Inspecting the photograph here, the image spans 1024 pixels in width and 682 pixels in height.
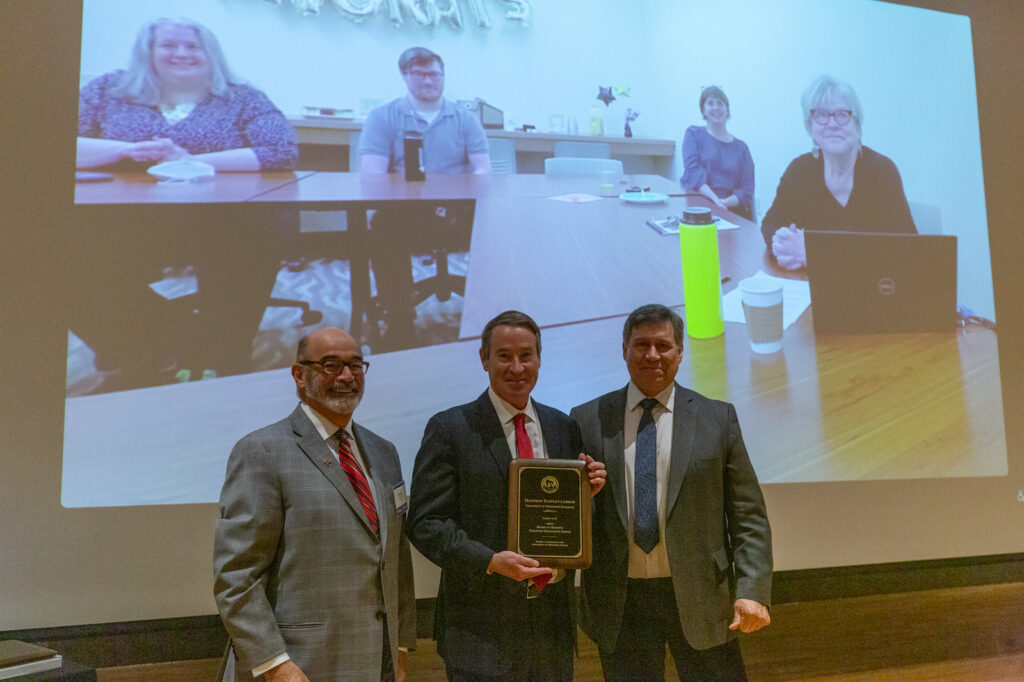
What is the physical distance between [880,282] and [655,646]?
7.06ft

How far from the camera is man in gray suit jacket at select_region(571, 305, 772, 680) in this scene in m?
1.99

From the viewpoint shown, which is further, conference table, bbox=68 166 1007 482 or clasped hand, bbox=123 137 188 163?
conference table, bbox=68 166 1007 482

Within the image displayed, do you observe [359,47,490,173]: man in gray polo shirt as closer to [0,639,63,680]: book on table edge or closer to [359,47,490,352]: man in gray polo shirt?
[359,47,490,352]: man in gray polo shirt

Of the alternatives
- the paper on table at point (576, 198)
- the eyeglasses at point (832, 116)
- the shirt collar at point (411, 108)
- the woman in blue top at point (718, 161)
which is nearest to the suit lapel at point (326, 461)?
the shirt collar at point (411, 108)

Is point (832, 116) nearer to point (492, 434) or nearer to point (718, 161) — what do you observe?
A: point (718, 161)

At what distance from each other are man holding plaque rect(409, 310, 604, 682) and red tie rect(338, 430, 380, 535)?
11 centimetres

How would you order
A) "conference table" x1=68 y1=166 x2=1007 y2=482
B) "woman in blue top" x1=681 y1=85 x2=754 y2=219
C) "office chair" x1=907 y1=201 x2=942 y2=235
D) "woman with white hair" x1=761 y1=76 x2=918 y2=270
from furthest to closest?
"office chair" x1=907 y1=201 x2=942 y2=235
"woman with white hair" x1=761 y1=76 x2=918 y2=270
"woman in blue top" x1=681 y1=85 x2=754 y2=219
"conference table" x1=68 y1=166 x2=1007 y2=482

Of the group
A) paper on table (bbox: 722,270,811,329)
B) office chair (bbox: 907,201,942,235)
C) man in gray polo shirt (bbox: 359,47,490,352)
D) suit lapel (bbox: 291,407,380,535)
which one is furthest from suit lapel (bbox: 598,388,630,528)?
office chair (bbox: 907,201,942,235)

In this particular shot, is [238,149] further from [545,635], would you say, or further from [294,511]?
[545,635]

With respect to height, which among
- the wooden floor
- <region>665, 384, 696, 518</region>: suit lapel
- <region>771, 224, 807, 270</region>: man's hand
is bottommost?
the wooden floor

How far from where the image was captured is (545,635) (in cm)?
193

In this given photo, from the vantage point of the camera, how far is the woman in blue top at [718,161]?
3.18 meters

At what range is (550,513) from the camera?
1.86 metres

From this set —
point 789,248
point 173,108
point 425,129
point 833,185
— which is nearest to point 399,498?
point 425,129
